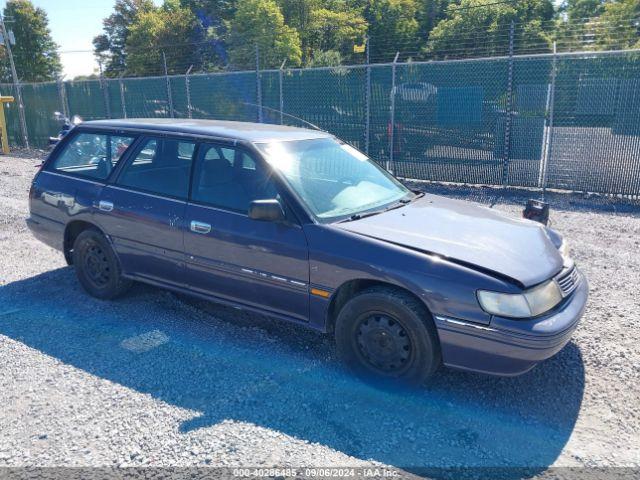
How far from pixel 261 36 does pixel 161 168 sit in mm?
29221

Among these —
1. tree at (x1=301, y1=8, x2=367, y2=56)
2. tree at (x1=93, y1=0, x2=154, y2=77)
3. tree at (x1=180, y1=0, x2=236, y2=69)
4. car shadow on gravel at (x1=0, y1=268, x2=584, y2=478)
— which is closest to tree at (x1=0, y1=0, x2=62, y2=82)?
tree at (x1=93, y1=0, x2=154, y2=77)

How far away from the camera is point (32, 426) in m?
3.20

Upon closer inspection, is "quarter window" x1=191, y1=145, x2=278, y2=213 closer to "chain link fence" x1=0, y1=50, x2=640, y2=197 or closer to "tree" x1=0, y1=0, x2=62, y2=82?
"chain link fence" x1=0, y1=50, x2=640, y2=197

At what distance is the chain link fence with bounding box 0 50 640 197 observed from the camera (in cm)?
872

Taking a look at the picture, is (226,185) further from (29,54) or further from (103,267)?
(29,54)

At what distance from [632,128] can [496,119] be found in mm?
2135

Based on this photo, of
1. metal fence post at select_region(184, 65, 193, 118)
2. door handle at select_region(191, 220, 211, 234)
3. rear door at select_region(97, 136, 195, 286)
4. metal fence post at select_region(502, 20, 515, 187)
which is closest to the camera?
door handle at select_region(191, 220, 211, 234)

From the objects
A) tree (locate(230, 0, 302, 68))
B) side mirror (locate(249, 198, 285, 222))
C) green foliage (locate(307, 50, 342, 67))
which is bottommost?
side mirror (locate(249, 198, 285, 222))

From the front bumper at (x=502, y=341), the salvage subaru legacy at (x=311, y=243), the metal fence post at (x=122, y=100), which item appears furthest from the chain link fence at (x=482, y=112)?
the front bumper at (x=502, y=341)

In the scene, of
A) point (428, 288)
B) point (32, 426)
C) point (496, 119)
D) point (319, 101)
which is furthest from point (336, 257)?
point (319, 101)

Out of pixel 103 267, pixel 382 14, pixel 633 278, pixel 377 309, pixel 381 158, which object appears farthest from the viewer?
pixel 382 14

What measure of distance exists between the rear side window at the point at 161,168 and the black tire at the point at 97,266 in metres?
0.62

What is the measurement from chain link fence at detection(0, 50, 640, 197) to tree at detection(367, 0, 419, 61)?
23.9 meters

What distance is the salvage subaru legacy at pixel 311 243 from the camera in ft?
10.6
